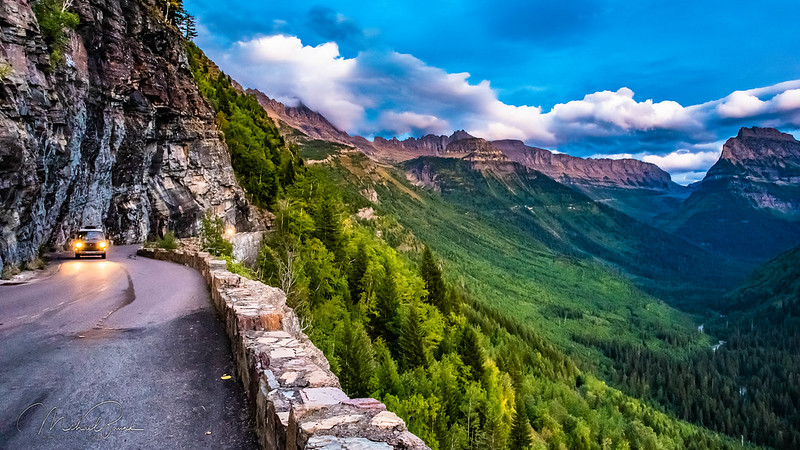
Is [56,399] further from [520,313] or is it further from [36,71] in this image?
[520,313]

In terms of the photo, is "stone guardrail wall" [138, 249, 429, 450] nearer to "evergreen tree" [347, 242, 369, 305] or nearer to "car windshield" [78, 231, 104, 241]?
"car windshield" [78, 231, 104, 241]

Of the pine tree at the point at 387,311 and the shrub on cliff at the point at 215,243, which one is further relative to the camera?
the pine tree at the point at 387,311

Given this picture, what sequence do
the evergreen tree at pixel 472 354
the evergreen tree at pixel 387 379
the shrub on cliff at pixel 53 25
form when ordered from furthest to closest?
the evergreen tree at pixel 472 354 < the evergreen tree at pixel 387 379 < the shrub on cliff at pixel 53 25

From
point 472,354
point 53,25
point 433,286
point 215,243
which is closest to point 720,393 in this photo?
point 433,286

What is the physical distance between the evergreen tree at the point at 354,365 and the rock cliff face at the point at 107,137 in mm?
20437

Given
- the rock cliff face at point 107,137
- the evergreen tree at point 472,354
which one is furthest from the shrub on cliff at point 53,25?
the evergreen tree at point 472,354

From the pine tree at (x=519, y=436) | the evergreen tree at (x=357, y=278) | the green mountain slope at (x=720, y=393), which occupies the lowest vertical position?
the green mountain slope at (x=720, y=393)

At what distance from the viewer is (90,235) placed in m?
31.3

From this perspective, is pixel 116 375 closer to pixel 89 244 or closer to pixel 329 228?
pixel 89 244

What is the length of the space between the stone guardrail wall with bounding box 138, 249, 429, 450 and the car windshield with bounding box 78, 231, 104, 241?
2617cm

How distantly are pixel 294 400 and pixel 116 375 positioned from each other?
563cm

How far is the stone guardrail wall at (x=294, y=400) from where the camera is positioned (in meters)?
5.63

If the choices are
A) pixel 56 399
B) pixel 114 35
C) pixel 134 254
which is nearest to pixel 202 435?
pixel 56 399

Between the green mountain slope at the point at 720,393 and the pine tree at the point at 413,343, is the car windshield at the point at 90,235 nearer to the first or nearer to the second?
the pine tree at the point at 413,343
